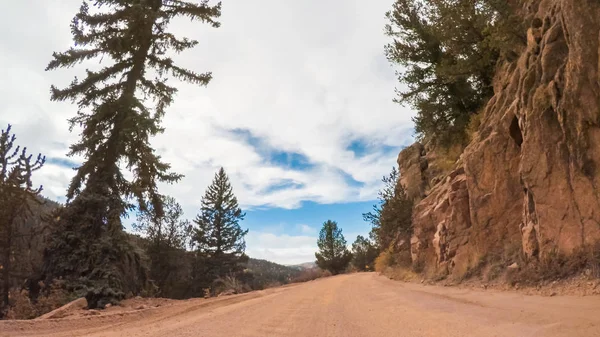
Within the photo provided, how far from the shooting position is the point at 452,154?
16.7 m

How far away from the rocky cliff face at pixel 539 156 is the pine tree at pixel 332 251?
41.4 meters

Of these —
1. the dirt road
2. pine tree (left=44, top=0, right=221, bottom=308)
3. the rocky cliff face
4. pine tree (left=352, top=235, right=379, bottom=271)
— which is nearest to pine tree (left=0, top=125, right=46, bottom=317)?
pine tree (left=44, top=0, right=221, bottom=308)

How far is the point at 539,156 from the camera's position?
8180 millimetres

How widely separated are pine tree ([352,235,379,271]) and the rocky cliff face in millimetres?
33684

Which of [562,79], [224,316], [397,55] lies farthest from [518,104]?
[397,55]

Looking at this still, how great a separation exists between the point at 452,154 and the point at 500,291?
9.77 meters

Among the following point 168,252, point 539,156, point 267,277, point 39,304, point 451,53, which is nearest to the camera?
point 539,156

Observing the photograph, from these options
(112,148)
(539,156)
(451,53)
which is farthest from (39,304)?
(451,53)

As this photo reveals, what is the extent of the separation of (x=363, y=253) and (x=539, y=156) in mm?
42554

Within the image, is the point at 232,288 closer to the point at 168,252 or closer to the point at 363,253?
the point at 168,252

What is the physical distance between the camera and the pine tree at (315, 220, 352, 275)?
53.0m

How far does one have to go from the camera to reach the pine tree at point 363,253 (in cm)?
4609

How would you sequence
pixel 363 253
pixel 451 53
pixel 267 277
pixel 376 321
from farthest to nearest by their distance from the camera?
1. pixel 267 277
2. pixel 363 253
3. pixel 451 53
4. pixel 376 321

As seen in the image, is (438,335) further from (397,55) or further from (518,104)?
(397,55)
